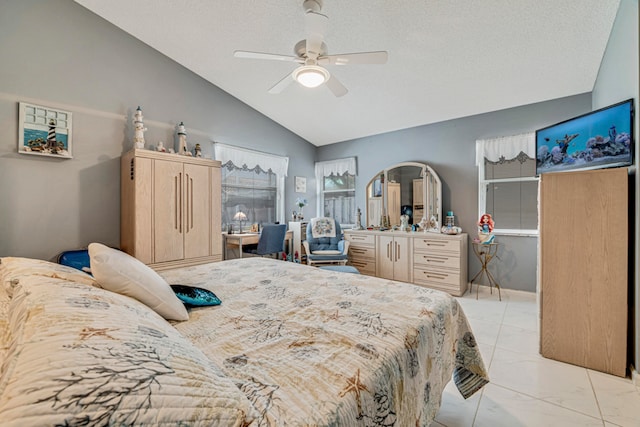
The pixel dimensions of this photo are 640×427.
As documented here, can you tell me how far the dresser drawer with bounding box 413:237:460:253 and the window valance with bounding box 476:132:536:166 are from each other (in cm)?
122

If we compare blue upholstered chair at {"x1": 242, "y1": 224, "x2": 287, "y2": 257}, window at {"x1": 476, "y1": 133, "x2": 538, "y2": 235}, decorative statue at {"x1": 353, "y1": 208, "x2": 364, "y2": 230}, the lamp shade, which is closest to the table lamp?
the lamp shade

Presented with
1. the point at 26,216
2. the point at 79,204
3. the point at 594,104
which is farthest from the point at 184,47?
the point at 594,104

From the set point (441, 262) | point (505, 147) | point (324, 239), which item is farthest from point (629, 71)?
point (324, 239)

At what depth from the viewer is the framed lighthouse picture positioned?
2.50 meters

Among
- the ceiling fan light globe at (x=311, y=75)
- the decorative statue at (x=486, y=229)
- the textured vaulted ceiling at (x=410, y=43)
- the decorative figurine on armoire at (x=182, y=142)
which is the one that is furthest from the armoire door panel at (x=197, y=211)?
the decorative statue at (x=486, y=229)

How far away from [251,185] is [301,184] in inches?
42.9

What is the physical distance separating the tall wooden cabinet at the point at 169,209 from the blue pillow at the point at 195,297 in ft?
5.74

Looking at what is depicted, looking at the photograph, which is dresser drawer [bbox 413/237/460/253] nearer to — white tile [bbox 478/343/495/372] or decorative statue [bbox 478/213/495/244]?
decorative statue [bbox 478/213/495/244]

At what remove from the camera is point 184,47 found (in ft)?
10.4

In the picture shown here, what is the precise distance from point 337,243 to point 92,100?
3.62 metres

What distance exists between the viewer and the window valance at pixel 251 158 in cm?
402

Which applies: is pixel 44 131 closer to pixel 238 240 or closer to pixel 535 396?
pixel 238 240

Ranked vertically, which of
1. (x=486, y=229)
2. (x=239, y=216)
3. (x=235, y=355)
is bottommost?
(x=235, y=355)

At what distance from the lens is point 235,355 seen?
94 cm
